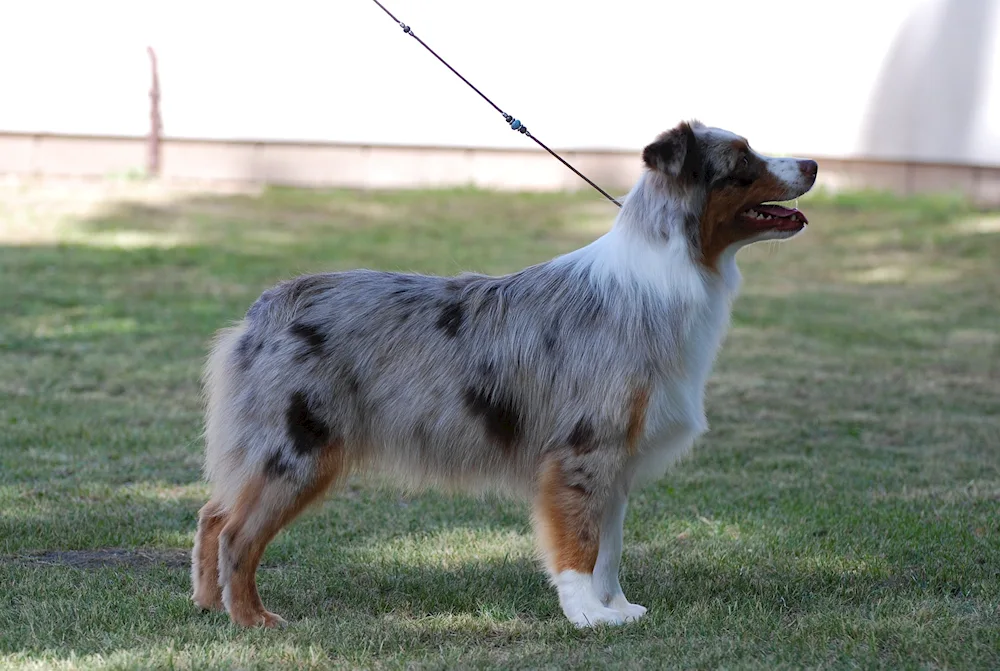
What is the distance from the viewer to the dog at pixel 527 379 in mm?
4652

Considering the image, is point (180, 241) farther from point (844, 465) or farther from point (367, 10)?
point (844, 465)

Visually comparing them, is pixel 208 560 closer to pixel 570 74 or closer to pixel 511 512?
A: pixel 511 512

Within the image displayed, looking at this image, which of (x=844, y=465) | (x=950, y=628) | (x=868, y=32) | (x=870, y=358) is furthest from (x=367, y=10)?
(x=950, y=628)

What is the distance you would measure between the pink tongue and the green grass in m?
1.50

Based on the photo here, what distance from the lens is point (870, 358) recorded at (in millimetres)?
10664

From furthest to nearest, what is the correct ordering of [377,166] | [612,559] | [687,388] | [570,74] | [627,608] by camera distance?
[377,166], [570,74], [612,559], [627,608], [687,388]

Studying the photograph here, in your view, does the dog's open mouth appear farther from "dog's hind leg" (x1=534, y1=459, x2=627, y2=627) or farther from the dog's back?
"dog's hind leg" (x1=534, y1=459, x2=627, y2=627)

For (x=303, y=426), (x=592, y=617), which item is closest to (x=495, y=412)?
(x=303, y=426)

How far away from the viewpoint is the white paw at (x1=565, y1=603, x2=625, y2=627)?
462 cm

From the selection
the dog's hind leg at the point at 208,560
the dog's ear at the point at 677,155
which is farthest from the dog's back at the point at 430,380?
the dog's ear at the point at 677,155

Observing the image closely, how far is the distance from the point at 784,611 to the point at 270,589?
6.68 ft

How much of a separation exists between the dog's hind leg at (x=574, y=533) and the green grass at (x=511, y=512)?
121mm

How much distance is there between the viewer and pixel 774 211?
482 cm

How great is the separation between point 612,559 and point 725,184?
152cm
